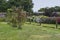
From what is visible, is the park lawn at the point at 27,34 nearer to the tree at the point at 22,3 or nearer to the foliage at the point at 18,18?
the foliage at the point at 18,18

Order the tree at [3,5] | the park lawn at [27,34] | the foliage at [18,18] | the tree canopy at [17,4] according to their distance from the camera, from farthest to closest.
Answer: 1. the tree at [3,5]
2. the tree canopy at [17,4]
3. the foliage at [18,18]
4. the park lawn at [27,34]

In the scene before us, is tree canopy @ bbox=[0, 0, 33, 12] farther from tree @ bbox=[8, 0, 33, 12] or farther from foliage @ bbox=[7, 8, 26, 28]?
foliage @ bbox=[7, 8, 26, 28]

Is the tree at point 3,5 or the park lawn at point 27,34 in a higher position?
the tree at point 3,5

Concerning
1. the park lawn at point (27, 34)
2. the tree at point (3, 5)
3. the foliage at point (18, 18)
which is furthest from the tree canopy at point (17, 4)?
the park lawn at point (27, 34)

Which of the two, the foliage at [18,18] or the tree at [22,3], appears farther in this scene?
the tree at [22,3]

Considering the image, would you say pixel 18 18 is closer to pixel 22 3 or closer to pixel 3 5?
pixel 22 3

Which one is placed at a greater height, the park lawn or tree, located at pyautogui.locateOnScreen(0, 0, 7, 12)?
tree, located at pyautogui.locateOnScreen(0, 0, 7, 12)

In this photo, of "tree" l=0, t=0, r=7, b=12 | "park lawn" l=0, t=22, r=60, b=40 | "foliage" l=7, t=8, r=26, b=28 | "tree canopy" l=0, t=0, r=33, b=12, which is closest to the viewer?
"park lawn" l=0, t=22, r=60, b=40

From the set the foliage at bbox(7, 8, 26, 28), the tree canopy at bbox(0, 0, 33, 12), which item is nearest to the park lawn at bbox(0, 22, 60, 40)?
the foliage at bbox(7, 8, 26, 28)

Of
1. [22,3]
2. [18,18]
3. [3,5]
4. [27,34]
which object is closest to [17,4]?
[22,3]

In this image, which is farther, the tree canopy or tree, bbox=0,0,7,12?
tree, bbox=0,0,7,12

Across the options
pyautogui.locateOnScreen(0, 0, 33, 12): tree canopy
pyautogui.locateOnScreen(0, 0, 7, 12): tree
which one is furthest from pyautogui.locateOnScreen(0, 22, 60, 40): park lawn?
pyautogui.locateOnScreen(0, 0, 7, 12): tree

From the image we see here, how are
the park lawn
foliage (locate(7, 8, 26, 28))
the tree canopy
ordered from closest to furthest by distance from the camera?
the park lawn → foliage (locate(7, 8, 26, 28)) → the tree canopy

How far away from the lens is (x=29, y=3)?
59969 millimetres
